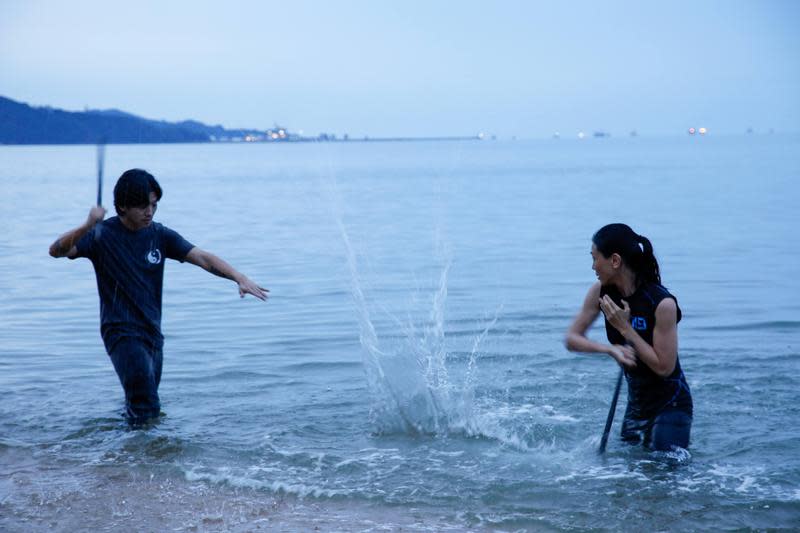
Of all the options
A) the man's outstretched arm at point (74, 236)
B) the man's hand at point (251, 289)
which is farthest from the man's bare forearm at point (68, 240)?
the man's hand at point (251, 289)

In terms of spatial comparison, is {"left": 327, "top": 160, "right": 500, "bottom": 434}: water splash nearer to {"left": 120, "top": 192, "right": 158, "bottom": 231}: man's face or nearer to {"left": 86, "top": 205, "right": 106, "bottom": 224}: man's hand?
{"left": 120, "top": 192, "right": 158, "bottom": 231}: man's face

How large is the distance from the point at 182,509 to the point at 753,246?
1829 centimetres

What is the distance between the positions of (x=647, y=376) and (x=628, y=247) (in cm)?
91

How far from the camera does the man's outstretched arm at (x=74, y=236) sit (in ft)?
20.5

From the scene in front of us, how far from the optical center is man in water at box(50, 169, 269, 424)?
6.53 metres

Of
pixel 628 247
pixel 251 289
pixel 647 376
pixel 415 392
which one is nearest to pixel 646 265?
pixel 628 247

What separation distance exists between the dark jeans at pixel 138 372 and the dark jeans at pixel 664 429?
135 inches

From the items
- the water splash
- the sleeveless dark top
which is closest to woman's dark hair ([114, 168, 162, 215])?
the water splash

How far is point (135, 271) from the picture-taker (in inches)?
264

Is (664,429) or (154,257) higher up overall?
(154,257)

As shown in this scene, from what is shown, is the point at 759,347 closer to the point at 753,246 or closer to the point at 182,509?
the point at 182,509

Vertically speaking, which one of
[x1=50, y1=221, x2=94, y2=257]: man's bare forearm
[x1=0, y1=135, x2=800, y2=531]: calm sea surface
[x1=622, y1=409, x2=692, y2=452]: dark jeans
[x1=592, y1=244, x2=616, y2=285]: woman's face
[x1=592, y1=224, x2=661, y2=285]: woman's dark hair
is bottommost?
[x1=0, y1=135, x2=800, y2=531]: calm sea surface

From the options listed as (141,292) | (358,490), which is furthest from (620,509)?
(141,292)

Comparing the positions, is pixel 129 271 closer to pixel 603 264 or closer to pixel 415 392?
pixel 415 392
